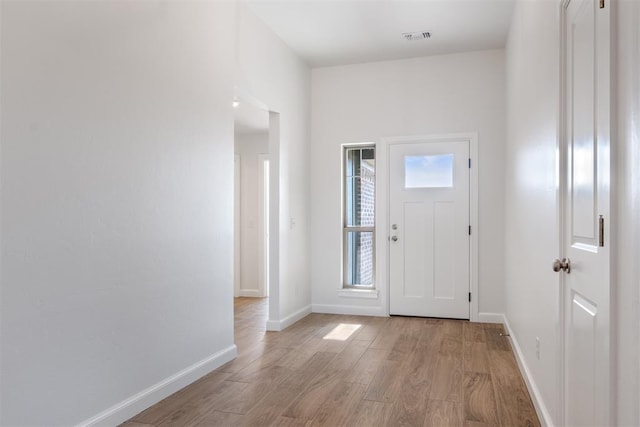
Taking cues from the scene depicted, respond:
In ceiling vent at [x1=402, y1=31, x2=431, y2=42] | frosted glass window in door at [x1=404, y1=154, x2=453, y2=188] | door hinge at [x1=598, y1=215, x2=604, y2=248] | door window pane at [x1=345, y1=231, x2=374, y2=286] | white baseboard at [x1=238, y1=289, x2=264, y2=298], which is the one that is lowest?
white baseboard at [x1=238, y1=289, x2=264, y2=298]

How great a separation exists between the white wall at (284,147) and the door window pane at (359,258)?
1.57ft

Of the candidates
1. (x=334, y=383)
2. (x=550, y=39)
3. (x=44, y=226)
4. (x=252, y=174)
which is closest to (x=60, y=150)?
(x=44, y=226)

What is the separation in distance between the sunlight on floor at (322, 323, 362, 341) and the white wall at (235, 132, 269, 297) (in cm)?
249

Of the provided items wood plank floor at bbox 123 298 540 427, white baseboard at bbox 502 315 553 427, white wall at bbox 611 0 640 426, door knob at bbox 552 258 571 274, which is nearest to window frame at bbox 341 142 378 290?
wood plank floor at bbox 123 298 540 427

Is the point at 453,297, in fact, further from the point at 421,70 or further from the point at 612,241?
the point at 612,241

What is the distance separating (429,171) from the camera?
4.88m

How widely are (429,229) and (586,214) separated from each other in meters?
3.26

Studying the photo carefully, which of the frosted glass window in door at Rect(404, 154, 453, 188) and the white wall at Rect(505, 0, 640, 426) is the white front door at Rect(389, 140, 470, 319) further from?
the white wall at Rect(505, 0, 640, 426)

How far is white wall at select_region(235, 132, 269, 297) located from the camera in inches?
266

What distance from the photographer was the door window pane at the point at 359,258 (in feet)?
17.0

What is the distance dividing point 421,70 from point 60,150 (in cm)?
383

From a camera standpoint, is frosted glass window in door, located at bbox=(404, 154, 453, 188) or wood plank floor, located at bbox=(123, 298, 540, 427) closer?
wood plank floor, located at bbox=(123, 298, 540, 427)

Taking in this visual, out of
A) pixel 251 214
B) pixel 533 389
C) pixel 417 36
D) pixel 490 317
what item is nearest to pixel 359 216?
pixel 490 317

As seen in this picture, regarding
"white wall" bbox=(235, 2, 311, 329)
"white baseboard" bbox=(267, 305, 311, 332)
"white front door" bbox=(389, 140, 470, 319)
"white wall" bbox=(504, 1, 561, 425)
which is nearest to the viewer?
"white wall" bbox=(504, 1, 561, 425)
